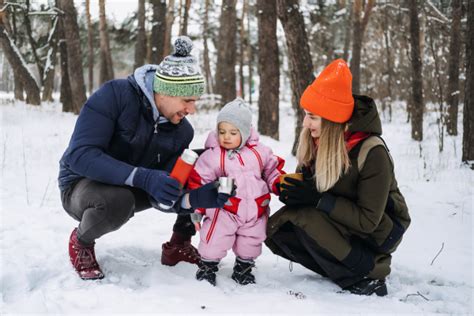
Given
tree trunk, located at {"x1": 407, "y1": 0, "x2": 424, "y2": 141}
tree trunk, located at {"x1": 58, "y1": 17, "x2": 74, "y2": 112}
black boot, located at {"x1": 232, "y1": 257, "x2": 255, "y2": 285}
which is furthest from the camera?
tree trunk, located at {"x1": 58, "y1": 17, "x2": 74, "y2": 112}

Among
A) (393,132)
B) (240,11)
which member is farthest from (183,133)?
(240,11)

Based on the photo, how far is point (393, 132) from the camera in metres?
12.0

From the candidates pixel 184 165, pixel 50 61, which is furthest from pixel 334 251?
pixel 50 61

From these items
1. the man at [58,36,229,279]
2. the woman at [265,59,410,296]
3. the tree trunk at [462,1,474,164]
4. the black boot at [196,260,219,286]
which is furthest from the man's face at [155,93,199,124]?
the tree trunk at [462,1,474,164]

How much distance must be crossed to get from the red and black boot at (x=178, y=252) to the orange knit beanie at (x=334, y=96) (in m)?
1.26

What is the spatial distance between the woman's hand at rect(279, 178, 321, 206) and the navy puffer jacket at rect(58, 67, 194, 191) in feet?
2.56

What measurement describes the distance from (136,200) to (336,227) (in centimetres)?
125

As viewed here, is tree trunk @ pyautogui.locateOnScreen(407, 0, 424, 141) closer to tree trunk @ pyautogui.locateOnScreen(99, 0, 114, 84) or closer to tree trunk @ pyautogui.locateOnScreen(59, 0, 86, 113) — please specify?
tree trunk @ pyautogui.locateOnScreen(59, 0, 86, 113)

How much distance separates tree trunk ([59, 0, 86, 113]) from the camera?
33.4ft

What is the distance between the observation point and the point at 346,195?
2.55 metres

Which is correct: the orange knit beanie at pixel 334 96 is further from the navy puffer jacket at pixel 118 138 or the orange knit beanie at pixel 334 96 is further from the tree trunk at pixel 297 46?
the tree trunk at pixel 297 46

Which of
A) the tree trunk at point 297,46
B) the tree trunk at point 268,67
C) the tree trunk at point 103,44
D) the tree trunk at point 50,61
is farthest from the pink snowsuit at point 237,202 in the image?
the tree trunk at point 103,44

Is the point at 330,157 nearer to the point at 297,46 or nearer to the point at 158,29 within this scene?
the point at 297,46

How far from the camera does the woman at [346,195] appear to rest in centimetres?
243
